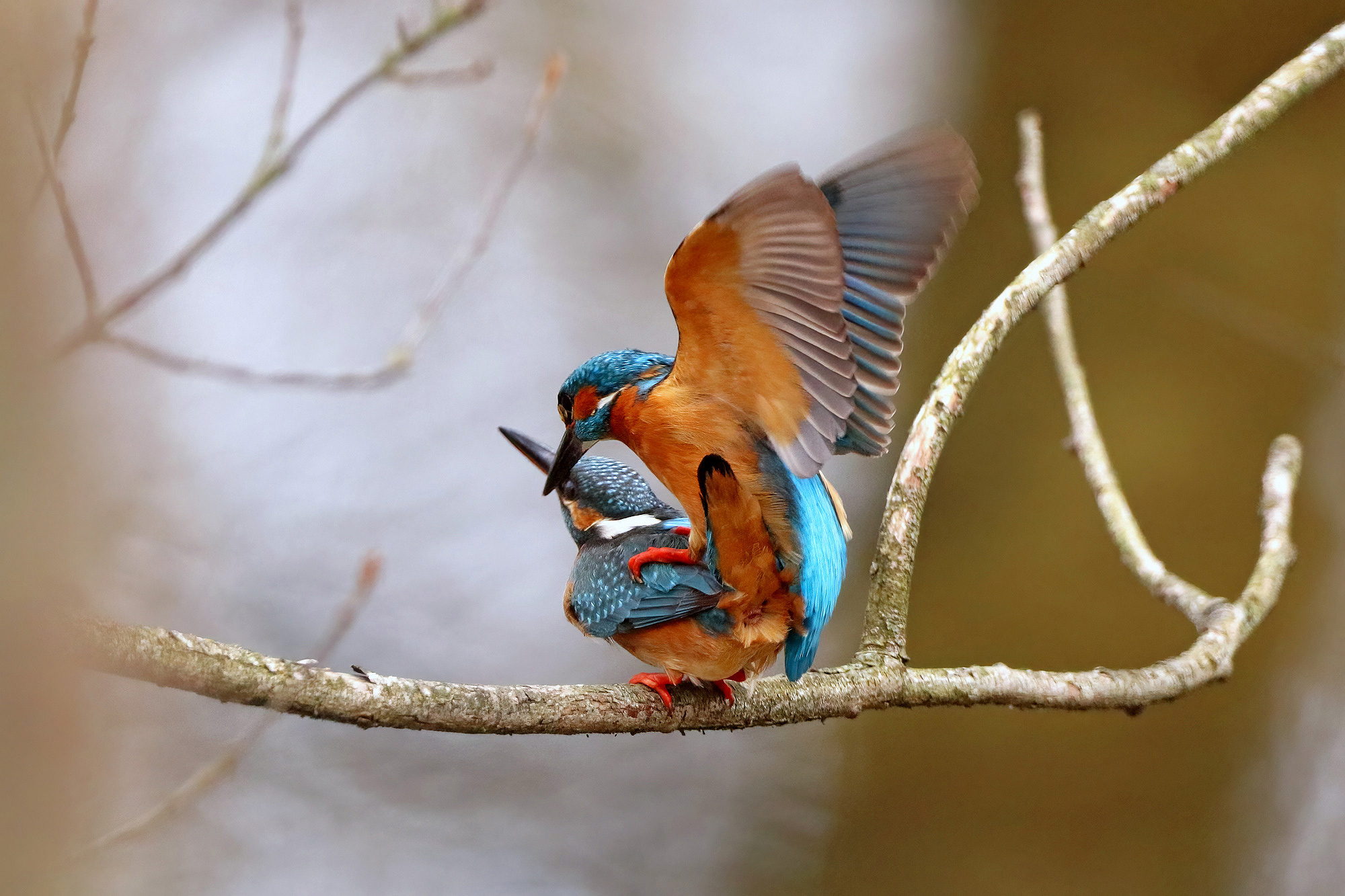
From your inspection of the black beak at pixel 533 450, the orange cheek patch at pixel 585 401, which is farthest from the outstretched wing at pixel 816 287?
the black beak at pixel 533 450

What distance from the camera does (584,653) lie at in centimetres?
481

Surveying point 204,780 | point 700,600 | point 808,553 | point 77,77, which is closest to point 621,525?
point 700,600

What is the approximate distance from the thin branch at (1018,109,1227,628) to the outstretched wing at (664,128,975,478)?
35cm

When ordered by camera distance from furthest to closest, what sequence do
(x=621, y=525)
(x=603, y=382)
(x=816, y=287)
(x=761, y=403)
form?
1. (x=621, y=525)
2. (x=603, y=382)
3. (x=761, y=403)
4. (x=816, y=287)

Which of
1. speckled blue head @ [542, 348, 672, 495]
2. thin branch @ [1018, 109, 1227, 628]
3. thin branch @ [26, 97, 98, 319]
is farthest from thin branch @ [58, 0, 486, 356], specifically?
thin branch @ [1018, 109, 1227, 628]

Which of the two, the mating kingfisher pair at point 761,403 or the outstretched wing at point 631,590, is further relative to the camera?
the outstretched wing at point 631,590

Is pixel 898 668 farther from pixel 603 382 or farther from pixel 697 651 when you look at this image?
pixel 603 382

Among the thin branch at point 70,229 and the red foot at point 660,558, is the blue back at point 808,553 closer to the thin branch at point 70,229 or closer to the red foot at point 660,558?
the red foot at point 660,558

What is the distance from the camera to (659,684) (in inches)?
83.4

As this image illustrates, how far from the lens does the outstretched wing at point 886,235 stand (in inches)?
82.8

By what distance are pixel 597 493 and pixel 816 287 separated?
39.7 inches

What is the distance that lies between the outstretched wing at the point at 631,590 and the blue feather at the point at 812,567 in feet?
0.53

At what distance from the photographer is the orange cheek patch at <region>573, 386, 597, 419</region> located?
220 centimetres

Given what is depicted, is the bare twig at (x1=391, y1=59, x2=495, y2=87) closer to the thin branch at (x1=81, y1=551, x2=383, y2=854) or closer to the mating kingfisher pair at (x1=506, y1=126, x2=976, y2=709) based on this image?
the mating kingfisher pair at (x1=506, y1=126, x2=976, y2=709)
